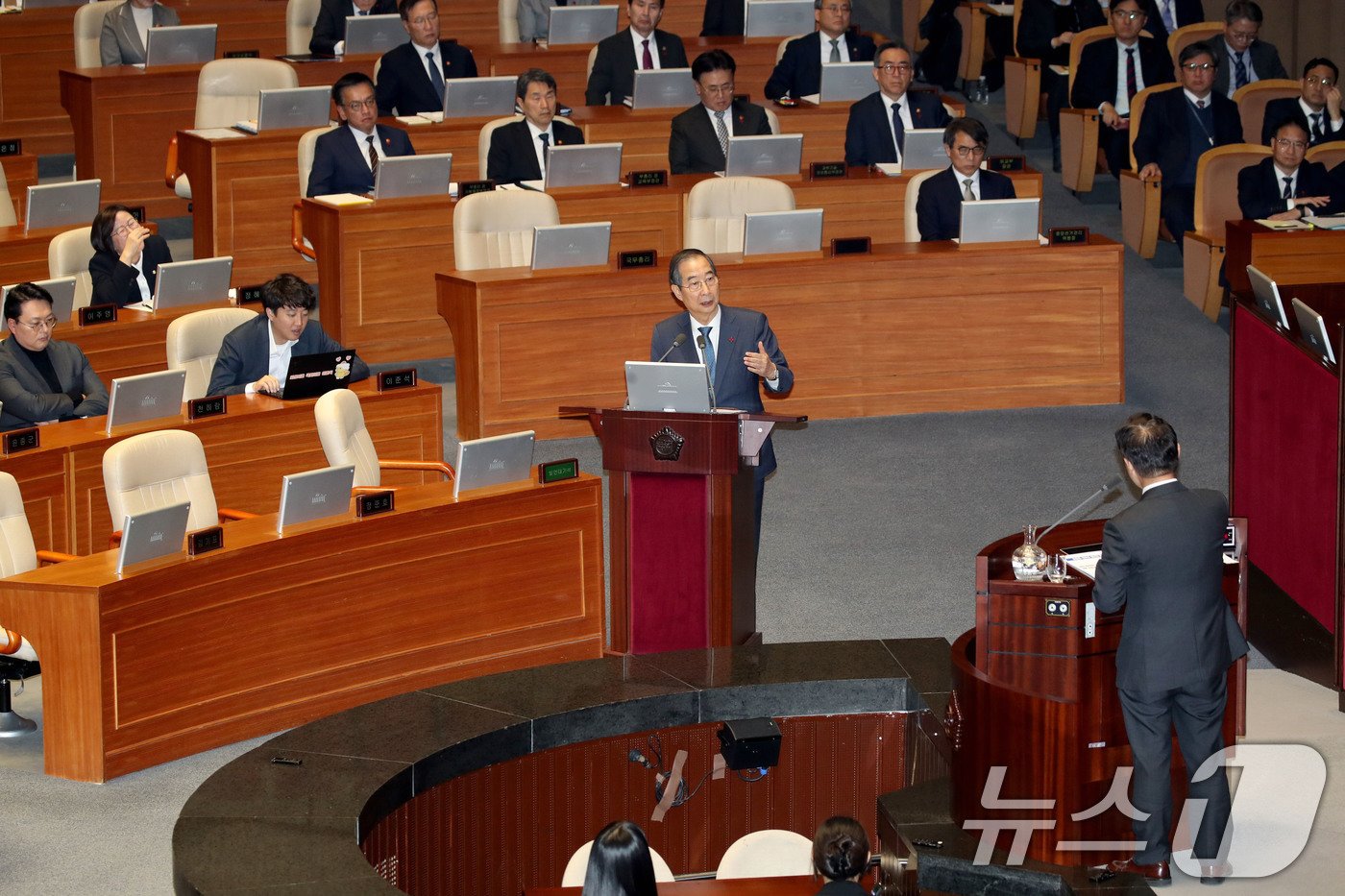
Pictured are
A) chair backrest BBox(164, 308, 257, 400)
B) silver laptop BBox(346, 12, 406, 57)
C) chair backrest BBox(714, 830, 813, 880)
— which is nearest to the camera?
chair backrest BBox(714, 830, 813, 880)

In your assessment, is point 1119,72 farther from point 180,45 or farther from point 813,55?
point 180,45

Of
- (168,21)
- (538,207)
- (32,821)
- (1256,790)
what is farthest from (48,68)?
(1256,790)

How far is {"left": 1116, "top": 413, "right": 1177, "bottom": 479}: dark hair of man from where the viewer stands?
5.02 metres

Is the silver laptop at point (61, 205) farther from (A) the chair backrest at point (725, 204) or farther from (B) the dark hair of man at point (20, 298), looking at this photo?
(A) the chair backrest at point (725, 204)

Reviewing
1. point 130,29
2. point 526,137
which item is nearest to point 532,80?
point 526,137

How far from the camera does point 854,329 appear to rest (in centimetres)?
935

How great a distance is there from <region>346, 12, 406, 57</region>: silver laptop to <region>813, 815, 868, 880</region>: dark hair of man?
28.1 feet

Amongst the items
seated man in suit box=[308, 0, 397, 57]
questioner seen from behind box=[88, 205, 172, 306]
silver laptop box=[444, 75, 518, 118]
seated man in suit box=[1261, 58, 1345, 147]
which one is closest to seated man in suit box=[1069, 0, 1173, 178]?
seated man in suit box=[1261, 58, 1345, 147]

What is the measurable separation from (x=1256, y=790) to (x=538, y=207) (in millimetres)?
4693

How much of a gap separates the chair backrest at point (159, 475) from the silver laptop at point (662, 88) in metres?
4.67

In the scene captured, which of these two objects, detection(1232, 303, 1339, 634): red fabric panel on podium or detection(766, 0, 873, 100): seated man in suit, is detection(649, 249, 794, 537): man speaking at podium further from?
detection(766, 0, 873, 100): seated man in suit

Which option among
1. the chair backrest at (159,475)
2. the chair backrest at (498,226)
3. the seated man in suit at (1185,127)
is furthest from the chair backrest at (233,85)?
the seated man in suit at (1185,127)

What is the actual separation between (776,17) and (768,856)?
315 inches

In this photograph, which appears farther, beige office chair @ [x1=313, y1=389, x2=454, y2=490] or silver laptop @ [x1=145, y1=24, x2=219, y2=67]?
silver laptop @ [x1=145, y1=24, x2=219, y2=67]
